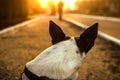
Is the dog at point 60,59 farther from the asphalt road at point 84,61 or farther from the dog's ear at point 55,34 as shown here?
the asphalt road at point 84,61

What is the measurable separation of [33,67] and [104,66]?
15.1 ft

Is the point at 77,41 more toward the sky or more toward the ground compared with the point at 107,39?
more toward the sky

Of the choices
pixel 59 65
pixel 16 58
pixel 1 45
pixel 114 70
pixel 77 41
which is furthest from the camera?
pixel 1 45

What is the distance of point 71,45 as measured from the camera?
399 cm

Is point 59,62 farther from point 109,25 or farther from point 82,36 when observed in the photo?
point 109,25

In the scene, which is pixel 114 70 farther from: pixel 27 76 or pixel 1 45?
pixel 1 45

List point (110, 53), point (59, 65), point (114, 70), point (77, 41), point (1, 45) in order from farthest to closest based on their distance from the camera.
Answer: point (1, 45) → point (110, 53) → point (114, 70) → point (77, 41) → point (59, 65)

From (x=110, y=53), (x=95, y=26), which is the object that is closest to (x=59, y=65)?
(x=95, y=26)

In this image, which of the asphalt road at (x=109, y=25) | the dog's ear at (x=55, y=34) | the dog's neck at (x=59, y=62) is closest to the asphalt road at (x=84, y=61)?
the dog's ear at (x=55, y=34)

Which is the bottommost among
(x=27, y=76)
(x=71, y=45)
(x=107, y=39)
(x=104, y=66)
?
(x=107, y=39)

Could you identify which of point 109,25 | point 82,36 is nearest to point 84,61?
point 82,36

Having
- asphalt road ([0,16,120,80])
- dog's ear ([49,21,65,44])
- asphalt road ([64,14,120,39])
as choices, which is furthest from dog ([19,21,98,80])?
asphalt road ([64,14,120,39])

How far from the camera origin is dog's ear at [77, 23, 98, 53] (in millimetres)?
4035

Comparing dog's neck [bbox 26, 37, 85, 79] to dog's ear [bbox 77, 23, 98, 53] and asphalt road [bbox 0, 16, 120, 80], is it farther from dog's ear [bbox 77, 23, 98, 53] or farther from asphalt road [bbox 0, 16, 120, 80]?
asphalt road [bbox 0, 16, 120, 80]
